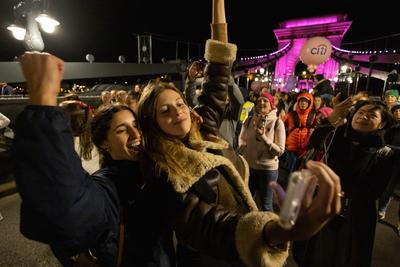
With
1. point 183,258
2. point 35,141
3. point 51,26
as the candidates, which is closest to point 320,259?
point 183,258

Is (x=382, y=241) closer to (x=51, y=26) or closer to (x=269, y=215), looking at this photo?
(x=269, y=215)

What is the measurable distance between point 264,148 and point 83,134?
87.9 inches

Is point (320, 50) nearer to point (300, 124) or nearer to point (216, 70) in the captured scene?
point (300, 124)

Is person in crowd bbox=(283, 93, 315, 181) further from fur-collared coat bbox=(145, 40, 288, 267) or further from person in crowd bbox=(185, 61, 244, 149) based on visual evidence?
fur-collared coat bbox=(145, 40, 288, 267)

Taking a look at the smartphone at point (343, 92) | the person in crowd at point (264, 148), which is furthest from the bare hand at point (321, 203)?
the smartphone at point (343, 92)

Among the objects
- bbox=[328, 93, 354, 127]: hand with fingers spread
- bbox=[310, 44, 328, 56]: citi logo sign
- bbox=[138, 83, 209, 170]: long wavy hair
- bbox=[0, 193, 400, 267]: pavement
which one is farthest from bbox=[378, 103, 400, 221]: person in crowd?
bbox=[310, 44, 328, 56]: citi logo sign

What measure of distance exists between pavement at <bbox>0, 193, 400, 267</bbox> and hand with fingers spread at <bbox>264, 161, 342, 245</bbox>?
7.66 feet

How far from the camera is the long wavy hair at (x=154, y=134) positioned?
3.94ft

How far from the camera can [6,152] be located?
6031 mm

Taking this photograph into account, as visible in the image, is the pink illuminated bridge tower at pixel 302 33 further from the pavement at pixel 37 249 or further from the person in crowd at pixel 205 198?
the person in crowd at pixel 205 198

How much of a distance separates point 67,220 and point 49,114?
0.99ft

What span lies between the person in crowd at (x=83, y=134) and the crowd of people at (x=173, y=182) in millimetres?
14

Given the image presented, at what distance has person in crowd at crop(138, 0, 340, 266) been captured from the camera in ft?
2.76

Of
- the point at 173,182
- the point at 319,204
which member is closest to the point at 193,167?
the point at 173,182
